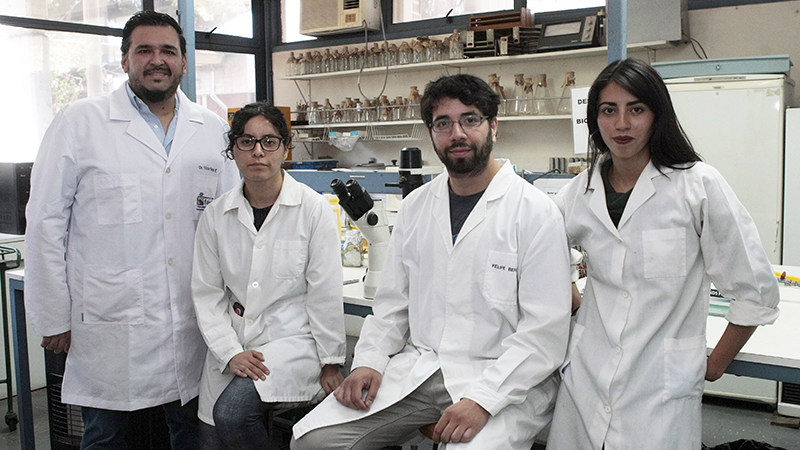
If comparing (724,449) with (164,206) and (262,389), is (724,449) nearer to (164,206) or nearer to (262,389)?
(262,389)

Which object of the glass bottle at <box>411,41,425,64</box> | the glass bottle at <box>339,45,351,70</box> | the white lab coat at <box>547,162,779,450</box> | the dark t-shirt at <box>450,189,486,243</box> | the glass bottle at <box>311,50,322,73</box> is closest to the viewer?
the white lab coat at <box>547,162,779,450</box>

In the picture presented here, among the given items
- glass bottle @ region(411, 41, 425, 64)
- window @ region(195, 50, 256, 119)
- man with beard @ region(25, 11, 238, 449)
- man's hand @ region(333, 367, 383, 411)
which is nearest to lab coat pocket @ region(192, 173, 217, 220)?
man with beard @ region(25, 11, 238, 449)

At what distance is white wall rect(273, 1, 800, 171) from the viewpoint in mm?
4289

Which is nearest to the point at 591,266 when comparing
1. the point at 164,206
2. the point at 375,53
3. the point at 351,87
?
the point at 164,206

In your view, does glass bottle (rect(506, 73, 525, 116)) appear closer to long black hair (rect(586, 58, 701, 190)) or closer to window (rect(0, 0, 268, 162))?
window (rect(0, 0, 268, 162))

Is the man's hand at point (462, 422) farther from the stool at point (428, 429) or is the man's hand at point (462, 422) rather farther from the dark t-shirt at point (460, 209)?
the dark t-shirt at point (460, 209)

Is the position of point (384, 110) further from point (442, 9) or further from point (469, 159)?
point (469, 159)

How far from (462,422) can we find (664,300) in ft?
1.74

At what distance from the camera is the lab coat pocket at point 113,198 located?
199cm

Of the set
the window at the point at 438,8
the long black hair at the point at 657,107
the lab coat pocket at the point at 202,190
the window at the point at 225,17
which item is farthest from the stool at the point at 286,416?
the window at the point at 225,17

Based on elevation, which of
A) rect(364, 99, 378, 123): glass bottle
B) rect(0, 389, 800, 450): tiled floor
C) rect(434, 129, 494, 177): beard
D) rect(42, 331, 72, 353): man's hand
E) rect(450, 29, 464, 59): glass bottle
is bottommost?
rect(0, 389, 800, 450): tiled floor

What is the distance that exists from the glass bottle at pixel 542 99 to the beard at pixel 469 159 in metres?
3.29

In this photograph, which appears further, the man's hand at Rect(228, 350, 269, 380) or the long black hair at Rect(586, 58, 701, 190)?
the man's hand at Rect(228, 350, 269, 380)

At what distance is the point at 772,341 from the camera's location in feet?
5.41
